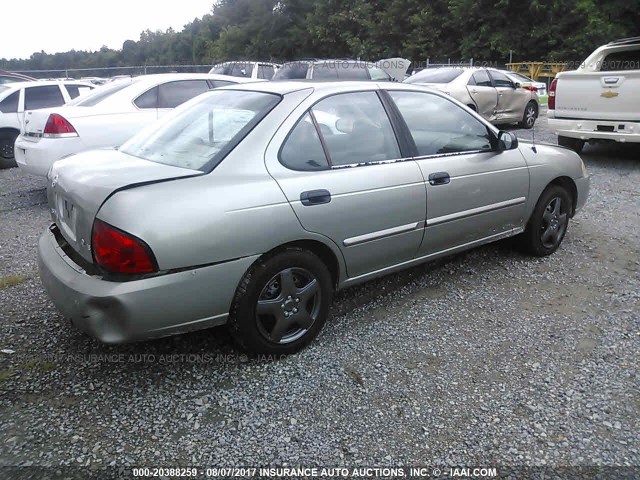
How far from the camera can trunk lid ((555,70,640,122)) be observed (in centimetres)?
738

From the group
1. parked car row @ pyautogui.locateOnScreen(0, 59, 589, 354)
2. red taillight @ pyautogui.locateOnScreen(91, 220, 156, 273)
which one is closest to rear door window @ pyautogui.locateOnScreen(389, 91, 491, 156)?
parked car row @ pyautogui.locateOnScreen(0, 59, 589, 354)

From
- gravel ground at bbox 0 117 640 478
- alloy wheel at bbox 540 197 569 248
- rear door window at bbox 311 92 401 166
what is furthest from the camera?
alloy wheel at bbox 540 197 569 248

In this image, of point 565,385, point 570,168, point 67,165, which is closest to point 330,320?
point 565,385

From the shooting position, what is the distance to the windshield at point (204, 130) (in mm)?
2928

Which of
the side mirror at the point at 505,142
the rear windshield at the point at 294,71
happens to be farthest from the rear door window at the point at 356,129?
the rear windshield at the point at 294,71

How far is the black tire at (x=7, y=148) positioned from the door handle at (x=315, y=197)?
27.0 ft

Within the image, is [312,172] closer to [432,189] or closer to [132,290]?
[432,189]

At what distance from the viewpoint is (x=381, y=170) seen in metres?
3.29

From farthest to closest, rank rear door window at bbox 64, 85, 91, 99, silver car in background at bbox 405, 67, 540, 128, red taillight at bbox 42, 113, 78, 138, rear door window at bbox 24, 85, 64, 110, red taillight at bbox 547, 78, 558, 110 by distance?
silver car in background at bbox 405, 67, 540, 128 < rear door window at bbox 64, 85, 91, 99 < rear door window at bbox 24, 85, 64, 110 < red taillight at bbox 547, 78, 558, 110 < red taillight at bbox 42, 113, 78, 138

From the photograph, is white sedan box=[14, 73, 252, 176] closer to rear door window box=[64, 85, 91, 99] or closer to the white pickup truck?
rear door window box=[64, 85, 91, 99]

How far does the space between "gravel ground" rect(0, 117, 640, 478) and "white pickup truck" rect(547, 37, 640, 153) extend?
440cm

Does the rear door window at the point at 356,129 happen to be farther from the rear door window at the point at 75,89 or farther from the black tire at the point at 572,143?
the rear door window at the point at 75,89

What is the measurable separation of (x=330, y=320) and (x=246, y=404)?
3.30 ft


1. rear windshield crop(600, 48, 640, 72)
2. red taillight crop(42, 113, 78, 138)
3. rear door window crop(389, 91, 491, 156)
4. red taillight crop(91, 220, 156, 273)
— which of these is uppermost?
rear windshield crop(600, 48, 640, 72)
